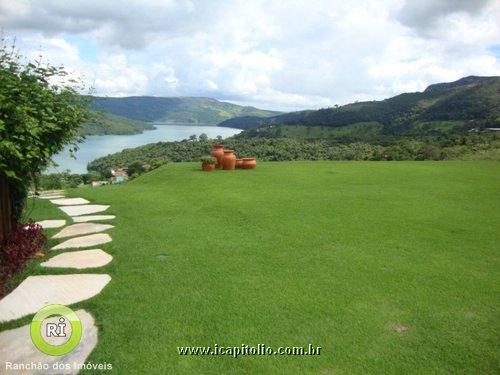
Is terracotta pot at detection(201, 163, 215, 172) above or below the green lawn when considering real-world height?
above

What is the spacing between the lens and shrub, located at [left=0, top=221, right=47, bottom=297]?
181 inches

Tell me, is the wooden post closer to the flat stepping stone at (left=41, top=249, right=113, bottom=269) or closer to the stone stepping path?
the stone stepping path

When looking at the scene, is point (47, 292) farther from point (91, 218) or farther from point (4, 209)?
point (91, 218)

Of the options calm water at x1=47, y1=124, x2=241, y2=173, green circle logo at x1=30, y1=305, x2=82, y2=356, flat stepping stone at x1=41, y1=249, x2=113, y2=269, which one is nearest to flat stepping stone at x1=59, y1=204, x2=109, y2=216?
flat stepping stone at x1=41, y1=249, x2=113, y2=269

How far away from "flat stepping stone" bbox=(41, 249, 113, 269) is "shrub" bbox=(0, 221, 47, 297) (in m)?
0.36

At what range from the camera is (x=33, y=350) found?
9.82ft

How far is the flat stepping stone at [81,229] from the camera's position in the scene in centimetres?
611

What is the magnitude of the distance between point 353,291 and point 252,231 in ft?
7.82

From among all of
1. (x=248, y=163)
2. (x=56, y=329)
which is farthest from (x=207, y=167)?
(x=56, y=329)

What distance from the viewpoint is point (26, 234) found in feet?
18.1

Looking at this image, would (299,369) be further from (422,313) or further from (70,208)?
(70,208)

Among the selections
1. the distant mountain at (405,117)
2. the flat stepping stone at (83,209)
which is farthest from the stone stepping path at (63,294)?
the distant mountain at (405,117)

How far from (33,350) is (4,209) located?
3037mm

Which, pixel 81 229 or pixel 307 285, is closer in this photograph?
pixel 307 285
